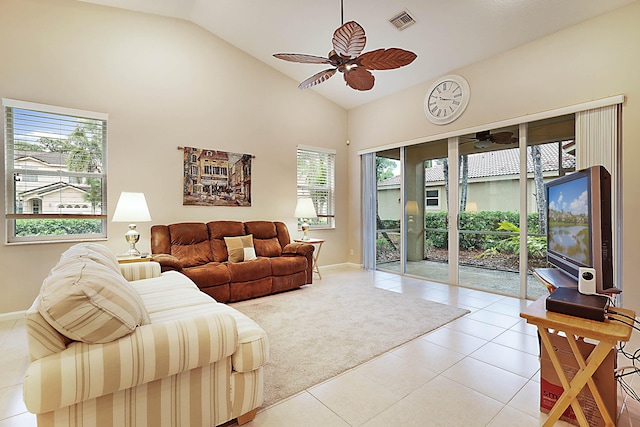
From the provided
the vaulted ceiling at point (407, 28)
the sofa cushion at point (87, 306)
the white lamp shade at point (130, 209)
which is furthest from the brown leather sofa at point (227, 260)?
the vaulted ceiling at point (407, 28)

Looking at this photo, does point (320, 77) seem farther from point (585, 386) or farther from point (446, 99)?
point (585, 386)

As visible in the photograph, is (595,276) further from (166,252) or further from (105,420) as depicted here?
(166,252)

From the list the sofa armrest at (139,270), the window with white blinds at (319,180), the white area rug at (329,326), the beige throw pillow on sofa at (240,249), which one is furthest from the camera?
the window with white blinds at (319,180)

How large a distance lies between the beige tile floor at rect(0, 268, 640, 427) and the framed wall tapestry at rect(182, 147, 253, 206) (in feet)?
7.71

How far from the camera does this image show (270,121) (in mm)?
5105

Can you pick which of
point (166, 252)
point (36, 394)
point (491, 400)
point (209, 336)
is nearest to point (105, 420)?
point (36, 394)

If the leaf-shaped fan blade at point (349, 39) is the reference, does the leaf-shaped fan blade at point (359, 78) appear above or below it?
below

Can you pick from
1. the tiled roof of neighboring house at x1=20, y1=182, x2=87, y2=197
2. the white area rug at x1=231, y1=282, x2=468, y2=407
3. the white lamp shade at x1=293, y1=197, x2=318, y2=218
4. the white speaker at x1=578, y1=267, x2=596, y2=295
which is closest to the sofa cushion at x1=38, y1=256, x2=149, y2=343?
the white area rug at x1=231, y1=282, x2=468, y2=407

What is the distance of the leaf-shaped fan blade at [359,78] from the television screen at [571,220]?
1824mm

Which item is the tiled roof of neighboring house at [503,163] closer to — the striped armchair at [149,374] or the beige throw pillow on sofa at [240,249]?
the beige throw pillow on sofa at [240,249]

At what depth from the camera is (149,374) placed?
1318 mm

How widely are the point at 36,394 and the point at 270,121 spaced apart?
4.58 m

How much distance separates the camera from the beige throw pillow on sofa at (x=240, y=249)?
13.5 ft

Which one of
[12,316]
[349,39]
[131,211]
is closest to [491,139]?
[349,39]
